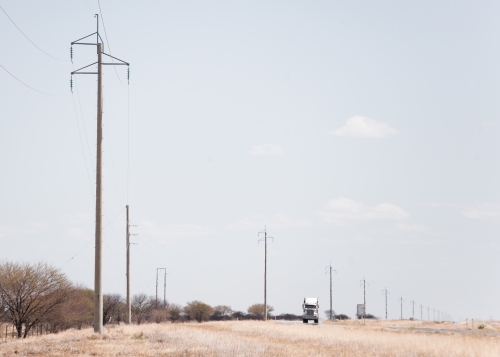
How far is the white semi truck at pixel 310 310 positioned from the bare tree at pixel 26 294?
34.1 metres

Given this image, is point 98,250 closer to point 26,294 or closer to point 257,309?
point 26,294

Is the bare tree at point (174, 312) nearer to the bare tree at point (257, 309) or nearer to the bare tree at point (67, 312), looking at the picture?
the bare tree at point (257, 309)

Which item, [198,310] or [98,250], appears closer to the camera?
[98,250]

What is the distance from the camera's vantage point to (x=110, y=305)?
90312 millimetres

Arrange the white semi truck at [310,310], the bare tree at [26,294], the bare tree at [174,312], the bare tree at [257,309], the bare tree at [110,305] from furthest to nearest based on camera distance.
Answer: the bare tree at [257,309] < the bare tree at [174,312] < the bare tree at [110,305] < the white semi truck at [310,310] < the bare tree at [26,294]

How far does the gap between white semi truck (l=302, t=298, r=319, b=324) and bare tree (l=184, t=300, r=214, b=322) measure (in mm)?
38314

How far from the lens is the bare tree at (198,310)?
11881 centimetres

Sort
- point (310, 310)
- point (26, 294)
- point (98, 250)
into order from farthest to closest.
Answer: point (310, 310) < point (26, 294) < point (98, 250)

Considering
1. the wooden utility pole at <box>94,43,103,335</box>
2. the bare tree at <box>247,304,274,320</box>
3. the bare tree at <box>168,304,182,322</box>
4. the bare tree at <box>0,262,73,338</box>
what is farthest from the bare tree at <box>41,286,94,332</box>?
the bare tree at <box>247,304,274,320</box>

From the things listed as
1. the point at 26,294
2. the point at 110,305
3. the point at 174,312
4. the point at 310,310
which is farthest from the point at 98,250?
the point at 174,312

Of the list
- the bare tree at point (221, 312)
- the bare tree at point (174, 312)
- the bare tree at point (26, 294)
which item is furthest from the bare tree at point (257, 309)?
the bare tree at point (26, 294)

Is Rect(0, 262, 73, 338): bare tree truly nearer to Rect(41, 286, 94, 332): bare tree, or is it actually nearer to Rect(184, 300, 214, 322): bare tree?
Rect(41, 286, 94, 332): bare tree

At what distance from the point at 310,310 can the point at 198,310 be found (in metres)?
40.2

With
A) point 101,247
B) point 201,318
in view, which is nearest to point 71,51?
point 101,247
